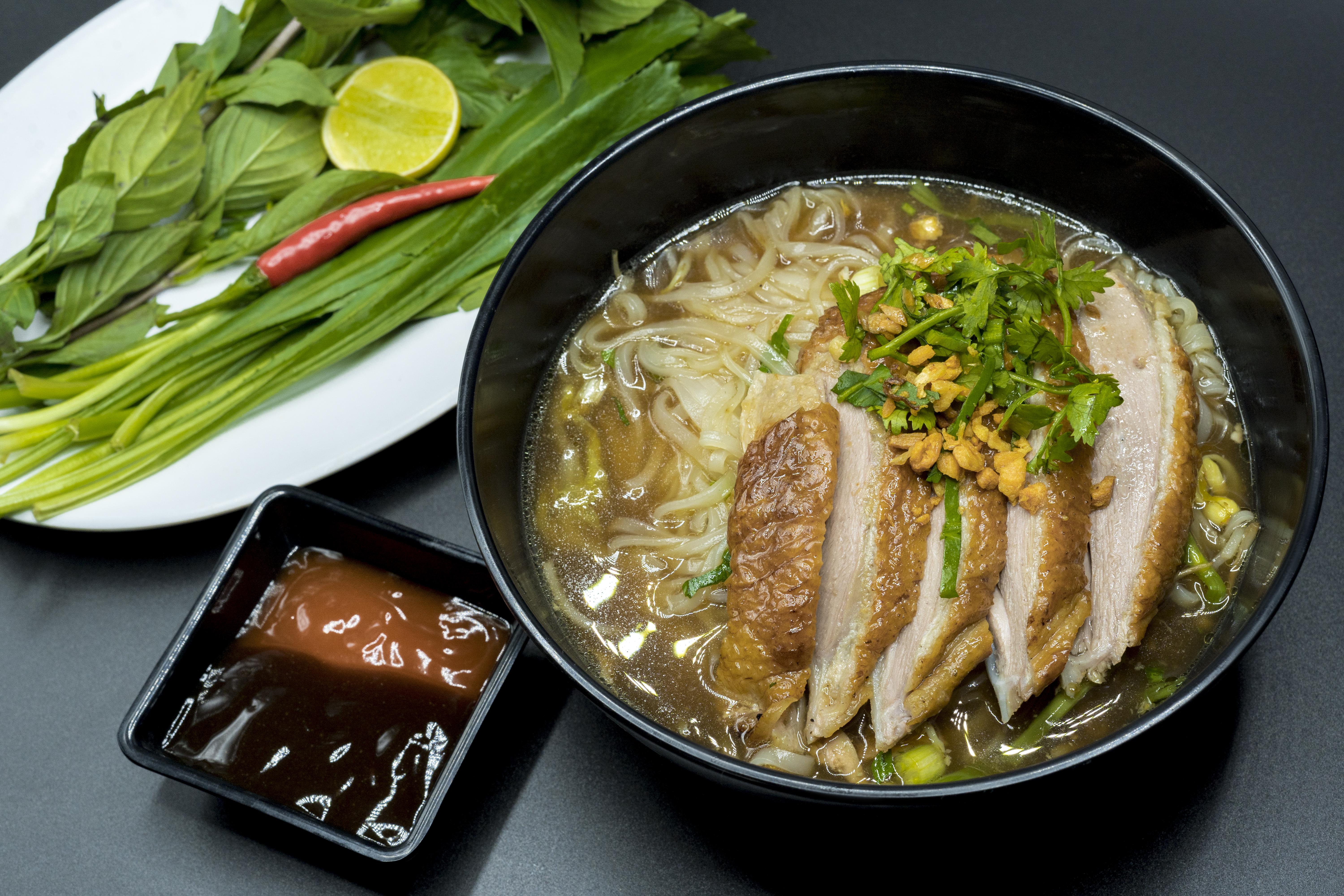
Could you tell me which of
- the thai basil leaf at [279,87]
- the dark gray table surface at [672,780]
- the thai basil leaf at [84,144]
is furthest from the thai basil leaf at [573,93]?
the thai basil leaf at [84,144]

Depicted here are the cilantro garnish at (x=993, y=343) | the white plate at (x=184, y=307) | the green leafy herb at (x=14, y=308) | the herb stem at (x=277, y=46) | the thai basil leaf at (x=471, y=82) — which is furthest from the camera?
the herb stem at (x=277, y=46)

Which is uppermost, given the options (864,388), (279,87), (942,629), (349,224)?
(279,87)

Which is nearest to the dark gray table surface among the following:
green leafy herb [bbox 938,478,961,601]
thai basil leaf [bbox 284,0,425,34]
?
green leafy herb [bbox 938,478,961,601]

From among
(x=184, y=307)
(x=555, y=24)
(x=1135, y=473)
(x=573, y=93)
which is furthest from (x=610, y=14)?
(x=1135, y=473)

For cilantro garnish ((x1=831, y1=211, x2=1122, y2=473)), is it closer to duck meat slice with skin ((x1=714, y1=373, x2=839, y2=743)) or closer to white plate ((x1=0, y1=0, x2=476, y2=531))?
duck meat slice with skin ((x1=714, y1=373, x2=839, y2=743))

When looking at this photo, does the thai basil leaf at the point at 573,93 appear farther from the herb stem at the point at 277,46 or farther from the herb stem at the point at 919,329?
the herb stem at the point at 919,329

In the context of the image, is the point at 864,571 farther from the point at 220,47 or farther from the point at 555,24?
the point at 220,47

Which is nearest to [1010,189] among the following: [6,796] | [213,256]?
[213,256]
